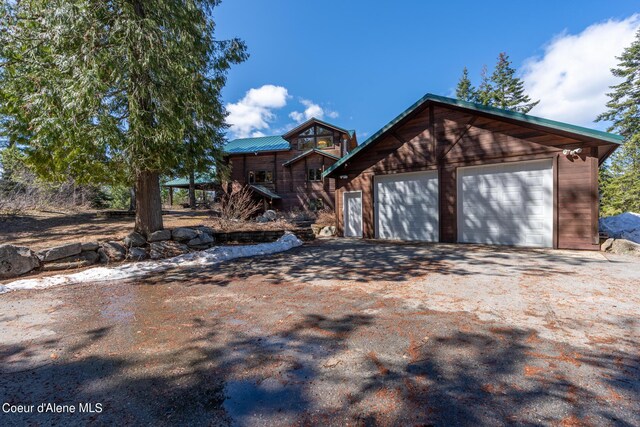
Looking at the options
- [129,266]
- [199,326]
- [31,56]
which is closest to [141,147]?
[129,266]

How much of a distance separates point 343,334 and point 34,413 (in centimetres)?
231

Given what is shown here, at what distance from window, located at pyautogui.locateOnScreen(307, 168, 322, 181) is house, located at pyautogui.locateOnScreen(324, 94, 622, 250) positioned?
9081 mm

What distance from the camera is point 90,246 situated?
253 inches

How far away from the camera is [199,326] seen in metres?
3.10

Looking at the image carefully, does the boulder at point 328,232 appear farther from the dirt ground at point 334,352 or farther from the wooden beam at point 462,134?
the dirt ground at point 334,352

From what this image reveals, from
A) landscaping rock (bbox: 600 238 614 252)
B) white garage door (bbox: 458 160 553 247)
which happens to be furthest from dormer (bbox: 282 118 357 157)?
landscaping rock (bbox: 600 238 614 252)

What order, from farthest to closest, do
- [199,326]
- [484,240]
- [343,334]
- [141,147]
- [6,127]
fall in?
[484,240] < [6,127] < [141,147] < [199,326] < [343,334]

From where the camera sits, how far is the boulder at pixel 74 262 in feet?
19.4

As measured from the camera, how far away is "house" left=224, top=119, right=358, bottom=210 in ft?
68.4

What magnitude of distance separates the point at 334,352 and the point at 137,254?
20.8 ft

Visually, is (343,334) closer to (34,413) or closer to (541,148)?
(34,413)

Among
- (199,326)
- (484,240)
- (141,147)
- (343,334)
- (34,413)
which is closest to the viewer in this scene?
(34,413)

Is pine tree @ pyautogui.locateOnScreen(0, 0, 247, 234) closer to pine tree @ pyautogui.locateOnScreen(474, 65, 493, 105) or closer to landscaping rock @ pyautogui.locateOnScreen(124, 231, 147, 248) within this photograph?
landscaping rock @ pyautogui.locateOnScreen(124, 231, 147, 248)

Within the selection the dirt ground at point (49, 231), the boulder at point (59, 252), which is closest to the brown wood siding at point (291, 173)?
the dirt ground at point (49, 231)
